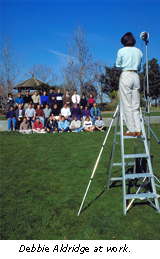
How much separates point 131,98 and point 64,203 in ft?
7.50

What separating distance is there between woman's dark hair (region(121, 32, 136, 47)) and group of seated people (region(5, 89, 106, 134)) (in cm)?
861

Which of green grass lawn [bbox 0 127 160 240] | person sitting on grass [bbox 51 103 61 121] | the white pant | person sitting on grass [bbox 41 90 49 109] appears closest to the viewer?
green grass lawn [bbox 0 127 160 240]

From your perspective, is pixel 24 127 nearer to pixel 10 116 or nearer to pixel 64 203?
pixel 10 116

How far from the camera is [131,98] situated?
3.97m

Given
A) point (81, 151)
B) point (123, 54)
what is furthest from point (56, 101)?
point (123, 54)

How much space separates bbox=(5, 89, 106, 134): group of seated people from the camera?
41.1 feet

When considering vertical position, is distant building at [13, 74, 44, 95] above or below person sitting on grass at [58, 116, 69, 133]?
above

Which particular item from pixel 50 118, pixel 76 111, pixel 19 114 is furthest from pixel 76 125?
pixel 19 114

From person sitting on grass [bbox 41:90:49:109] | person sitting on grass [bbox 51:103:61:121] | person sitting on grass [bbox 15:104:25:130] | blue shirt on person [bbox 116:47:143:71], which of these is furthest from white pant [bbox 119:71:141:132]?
person sitting on grass [bbox 41:90:49:109]

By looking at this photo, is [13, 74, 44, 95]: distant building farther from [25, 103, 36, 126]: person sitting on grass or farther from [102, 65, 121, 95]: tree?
[25, 103, 36, 126]: person sitting on grass

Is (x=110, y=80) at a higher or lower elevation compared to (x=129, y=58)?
higher

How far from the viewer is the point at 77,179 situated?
17.1 feet

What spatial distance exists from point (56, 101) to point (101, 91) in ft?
82.1

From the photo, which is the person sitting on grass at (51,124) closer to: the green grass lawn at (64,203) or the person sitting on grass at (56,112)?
the person sitting on grass at (56,112)
